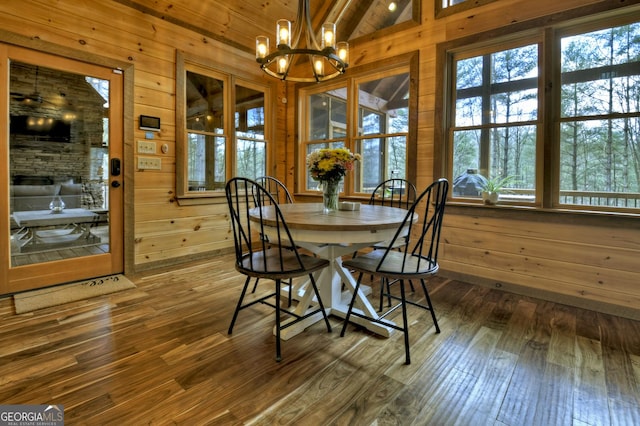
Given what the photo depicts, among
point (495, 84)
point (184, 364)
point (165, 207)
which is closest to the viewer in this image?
point (184, 364)

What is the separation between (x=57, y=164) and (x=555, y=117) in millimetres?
4271

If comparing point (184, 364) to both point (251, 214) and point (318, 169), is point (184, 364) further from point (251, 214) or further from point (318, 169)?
point (318, 169)

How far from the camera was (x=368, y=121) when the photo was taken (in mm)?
3979

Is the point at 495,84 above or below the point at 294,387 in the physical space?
above

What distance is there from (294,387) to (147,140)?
2875 millimetres

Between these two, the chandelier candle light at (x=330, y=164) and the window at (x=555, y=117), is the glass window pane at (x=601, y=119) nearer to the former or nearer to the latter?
the window at (x=555, y=117)

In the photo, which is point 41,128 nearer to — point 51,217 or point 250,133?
point 51,217

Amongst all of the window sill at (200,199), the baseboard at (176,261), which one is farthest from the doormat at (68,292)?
the window sill at (200,199)

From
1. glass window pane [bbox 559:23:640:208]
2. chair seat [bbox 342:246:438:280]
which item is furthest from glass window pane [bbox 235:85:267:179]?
glass window pane [bbox 559:23:640:208]

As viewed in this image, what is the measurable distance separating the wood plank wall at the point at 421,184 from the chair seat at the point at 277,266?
1823 mm

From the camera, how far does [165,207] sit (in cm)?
350

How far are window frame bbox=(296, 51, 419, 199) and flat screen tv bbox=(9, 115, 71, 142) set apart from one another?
2655mm

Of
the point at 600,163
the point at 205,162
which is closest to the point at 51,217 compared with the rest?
Answer: the point at 205,162

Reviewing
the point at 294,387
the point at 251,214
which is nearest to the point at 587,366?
the point at 294,387
